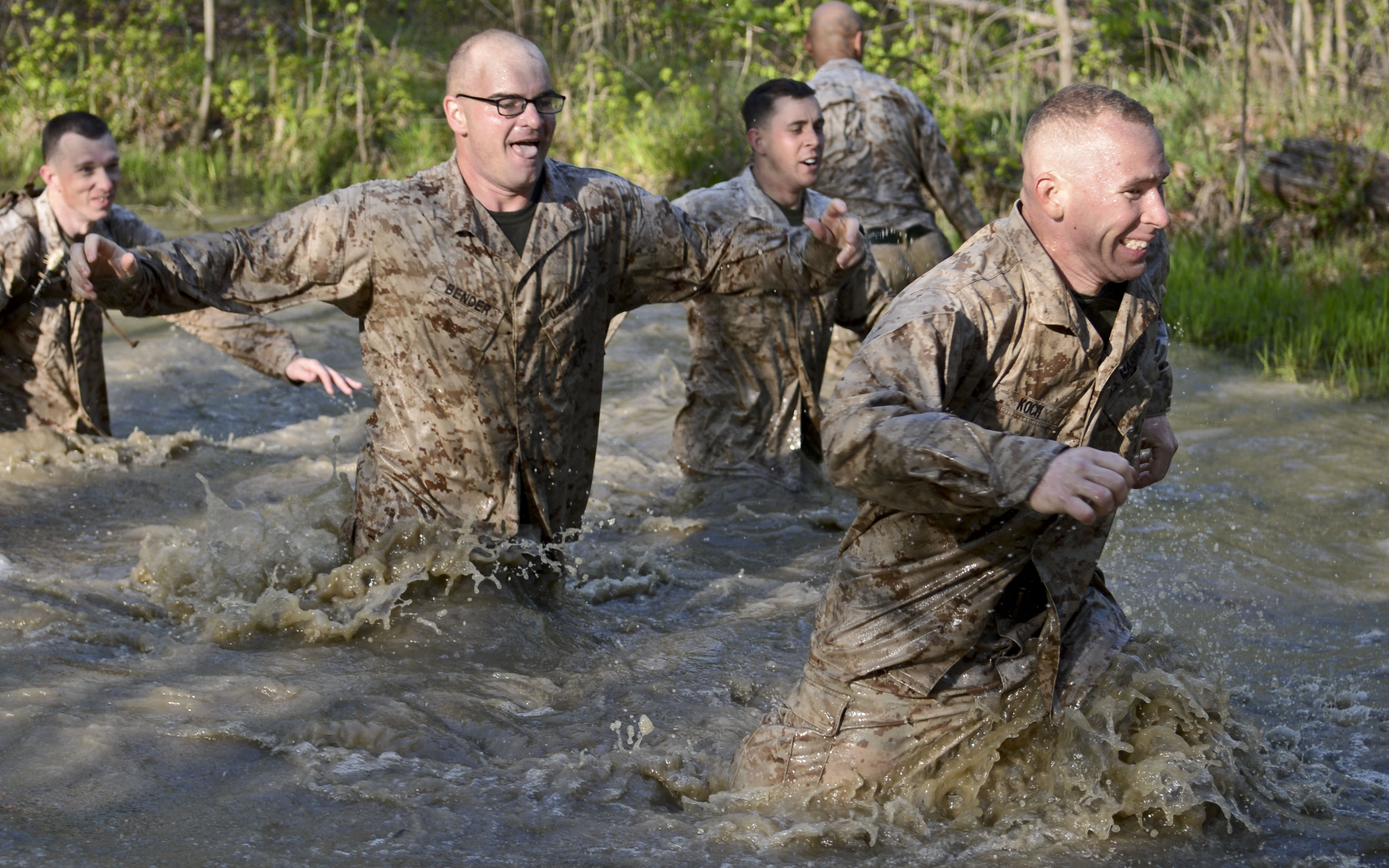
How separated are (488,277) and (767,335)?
233cm

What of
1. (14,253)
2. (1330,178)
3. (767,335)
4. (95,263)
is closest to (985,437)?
(95,263)

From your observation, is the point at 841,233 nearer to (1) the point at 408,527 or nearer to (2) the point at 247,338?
(1) the point at 408,527

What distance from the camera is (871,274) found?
246 inches

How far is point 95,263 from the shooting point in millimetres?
4043

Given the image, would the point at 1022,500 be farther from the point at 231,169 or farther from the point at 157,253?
the point at 231,169

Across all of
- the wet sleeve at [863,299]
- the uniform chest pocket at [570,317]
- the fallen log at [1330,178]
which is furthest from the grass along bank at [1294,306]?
the uniform chest pocket at [570,317]

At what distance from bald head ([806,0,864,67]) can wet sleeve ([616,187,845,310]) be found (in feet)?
12.2

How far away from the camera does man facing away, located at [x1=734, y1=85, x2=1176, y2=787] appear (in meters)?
2.90

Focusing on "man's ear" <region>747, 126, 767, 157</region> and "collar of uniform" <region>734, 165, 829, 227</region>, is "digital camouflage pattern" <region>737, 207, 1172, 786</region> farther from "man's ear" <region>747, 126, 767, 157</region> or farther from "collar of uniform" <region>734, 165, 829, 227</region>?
"man's ear" <region>747, 126, 767, 157</region>

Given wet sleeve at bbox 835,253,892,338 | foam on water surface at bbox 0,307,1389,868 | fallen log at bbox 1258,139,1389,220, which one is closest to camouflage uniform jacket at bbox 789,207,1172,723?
foam on water surface at bbox 0,307,1389,868

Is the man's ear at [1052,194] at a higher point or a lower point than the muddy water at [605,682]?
higher

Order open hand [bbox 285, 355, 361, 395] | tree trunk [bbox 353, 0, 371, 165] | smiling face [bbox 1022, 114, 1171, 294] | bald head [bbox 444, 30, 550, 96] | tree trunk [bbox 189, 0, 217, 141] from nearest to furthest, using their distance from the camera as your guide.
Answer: smiling face [bbox 1022, 114, 1171, 294] < bald head [bbox 444, 30, 550, 96] < open hand [bbox 285, 355, 361, 395] < tree trunk [bbox 353, 0, 371, 165] < tree trunk [bbox 189, 0, 217, 141]

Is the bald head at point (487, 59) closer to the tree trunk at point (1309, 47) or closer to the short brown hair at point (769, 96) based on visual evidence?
the short brown hair at point (769, 96)

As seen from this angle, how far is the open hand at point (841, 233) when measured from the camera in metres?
4.33
